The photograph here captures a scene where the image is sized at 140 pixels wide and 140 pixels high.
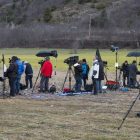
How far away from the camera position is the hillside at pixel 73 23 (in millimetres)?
101500

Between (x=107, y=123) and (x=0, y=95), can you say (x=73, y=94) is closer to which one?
(x=0, y=95)

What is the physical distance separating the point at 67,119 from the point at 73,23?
110 meters

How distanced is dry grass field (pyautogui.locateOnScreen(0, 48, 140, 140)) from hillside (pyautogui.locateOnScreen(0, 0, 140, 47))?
77435 mm

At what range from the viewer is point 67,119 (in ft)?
41.8

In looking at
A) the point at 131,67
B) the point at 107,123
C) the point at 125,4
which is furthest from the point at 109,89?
the point at 125,4

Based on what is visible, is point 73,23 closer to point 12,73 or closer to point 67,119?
point 12,73

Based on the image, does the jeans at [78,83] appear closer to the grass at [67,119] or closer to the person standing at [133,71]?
the grass at [67,119]

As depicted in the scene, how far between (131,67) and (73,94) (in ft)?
15.0

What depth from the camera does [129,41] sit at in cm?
9581

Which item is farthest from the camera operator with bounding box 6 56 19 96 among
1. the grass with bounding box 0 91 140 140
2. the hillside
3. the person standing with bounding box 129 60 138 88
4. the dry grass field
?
the hillside

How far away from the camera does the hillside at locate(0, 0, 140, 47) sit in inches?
3996

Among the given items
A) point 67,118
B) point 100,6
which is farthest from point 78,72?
point 100,6

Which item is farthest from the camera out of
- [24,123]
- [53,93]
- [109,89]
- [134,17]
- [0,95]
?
[134,17]

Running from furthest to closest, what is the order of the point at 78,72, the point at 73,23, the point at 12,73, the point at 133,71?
the point at 73,23 → the point at 133,71 → the point at 78,72 → the point at 12,73
